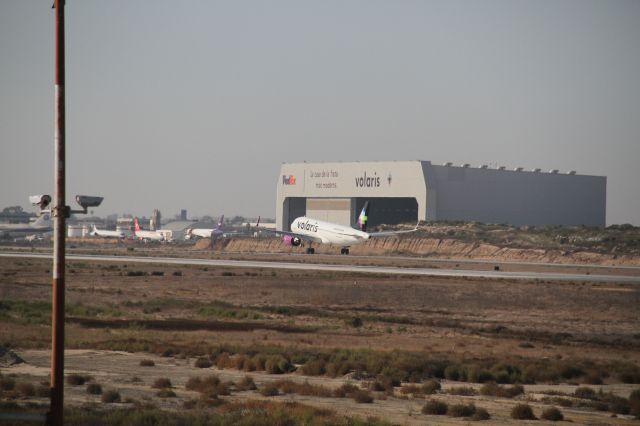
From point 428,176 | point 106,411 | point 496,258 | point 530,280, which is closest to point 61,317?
point 106,411

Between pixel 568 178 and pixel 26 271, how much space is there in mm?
116370

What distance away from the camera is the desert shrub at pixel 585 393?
92.3 feet

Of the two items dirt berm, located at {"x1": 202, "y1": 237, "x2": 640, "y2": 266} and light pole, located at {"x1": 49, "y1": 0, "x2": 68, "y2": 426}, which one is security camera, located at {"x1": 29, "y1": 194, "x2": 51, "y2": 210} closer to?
light pole, located at {"x1": 49, "y1": 0, "x2": 68, "y2": 426}

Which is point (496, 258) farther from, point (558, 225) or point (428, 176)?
point (558, 225)

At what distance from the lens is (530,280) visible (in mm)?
79312

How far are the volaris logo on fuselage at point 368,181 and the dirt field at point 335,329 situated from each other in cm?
7480

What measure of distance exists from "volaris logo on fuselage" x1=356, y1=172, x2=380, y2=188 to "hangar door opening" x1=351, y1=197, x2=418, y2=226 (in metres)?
8.84

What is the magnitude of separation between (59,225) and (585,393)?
18436mm

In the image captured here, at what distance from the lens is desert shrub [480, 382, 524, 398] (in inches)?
1109

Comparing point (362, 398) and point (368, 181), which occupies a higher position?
point (368, 181)

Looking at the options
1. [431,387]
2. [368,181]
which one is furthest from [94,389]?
[368,181]

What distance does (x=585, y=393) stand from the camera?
28484 millimetres

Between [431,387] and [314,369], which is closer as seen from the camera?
[431,387]

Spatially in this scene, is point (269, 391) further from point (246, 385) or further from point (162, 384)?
point (162, 384)
